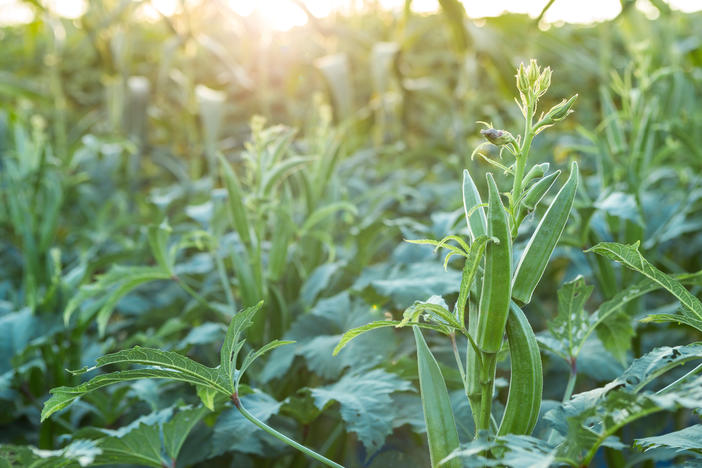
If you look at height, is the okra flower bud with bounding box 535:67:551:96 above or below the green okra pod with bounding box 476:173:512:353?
above

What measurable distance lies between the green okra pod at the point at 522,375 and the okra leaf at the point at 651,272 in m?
0.08

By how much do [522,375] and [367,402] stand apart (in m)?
0.19

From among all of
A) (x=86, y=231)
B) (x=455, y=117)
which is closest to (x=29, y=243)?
(x=86, y=231)

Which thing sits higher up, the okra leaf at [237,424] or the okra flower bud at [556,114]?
the okra flower bud at [556,114]

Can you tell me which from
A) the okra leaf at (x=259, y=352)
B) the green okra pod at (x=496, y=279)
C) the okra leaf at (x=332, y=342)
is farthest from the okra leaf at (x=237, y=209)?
the green okra pod at (x=496, y=279)

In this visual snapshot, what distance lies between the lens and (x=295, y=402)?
0.69m

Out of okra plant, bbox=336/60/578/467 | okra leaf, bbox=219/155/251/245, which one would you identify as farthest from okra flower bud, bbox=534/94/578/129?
okra leaf, bbox=219/155/251/245

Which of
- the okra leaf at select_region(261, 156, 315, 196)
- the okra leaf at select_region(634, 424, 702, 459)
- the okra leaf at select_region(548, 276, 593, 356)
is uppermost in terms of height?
the okra leaf at select_region(261, 156, 315, 196)

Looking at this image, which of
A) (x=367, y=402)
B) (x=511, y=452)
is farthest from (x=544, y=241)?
(x=367, y=402)

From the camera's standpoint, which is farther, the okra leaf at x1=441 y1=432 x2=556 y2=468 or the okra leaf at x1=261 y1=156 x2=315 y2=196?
the okra leaf at x1=261 y1=156 x2=315 y2=196

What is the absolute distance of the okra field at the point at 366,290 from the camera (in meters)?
0.47

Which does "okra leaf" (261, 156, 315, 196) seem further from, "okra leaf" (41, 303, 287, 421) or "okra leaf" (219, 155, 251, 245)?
"okra leaf" (41, 303, 287, 421)

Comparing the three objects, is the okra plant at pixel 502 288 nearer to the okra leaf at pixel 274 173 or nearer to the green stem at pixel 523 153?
the green stem at pixel 523 153

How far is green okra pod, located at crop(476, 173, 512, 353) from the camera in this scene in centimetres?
45
